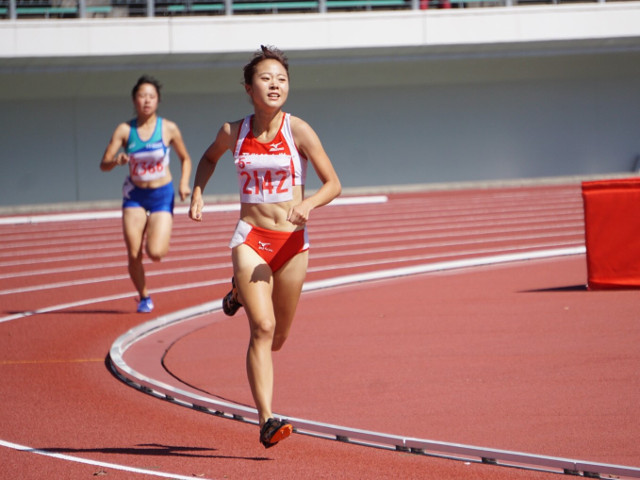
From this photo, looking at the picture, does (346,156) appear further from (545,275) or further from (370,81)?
(545,275)

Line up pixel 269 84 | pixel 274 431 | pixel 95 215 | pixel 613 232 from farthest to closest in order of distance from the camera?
pixel 95 215 → pixel 613 232 → pixel 269 84 → pixel 274 431

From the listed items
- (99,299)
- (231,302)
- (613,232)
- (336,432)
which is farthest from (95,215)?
(336,432)

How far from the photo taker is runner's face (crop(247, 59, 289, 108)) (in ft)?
18.5

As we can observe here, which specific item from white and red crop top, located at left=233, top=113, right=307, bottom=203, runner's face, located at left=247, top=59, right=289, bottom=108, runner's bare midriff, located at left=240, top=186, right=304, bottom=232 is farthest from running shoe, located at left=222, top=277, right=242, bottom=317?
runner's face, located at left=247, top=59, right=289, bottom=108

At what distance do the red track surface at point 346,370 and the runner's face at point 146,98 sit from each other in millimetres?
2070

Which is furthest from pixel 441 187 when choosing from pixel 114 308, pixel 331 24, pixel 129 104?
pixel 114 308

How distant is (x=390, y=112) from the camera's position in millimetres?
30875

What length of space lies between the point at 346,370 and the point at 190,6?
75.0 feet

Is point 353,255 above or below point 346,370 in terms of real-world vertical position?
above

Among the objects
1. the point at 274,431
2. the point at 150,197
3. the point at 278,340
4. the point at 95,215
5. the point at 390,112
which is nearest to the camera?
the point at 274,431

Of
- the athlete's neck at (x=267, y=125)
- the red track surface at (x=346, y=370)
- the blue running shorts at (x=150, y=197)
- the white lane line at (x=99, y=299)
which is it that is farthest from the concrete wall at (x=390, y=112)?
the athlete's neck at (x=267, y=125)

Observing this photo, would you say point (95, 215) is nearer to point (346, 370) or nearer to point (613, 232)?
point (613, 232)

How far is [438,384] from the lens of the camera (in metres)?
7.25

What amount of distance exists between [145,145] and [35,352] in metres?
2.37
